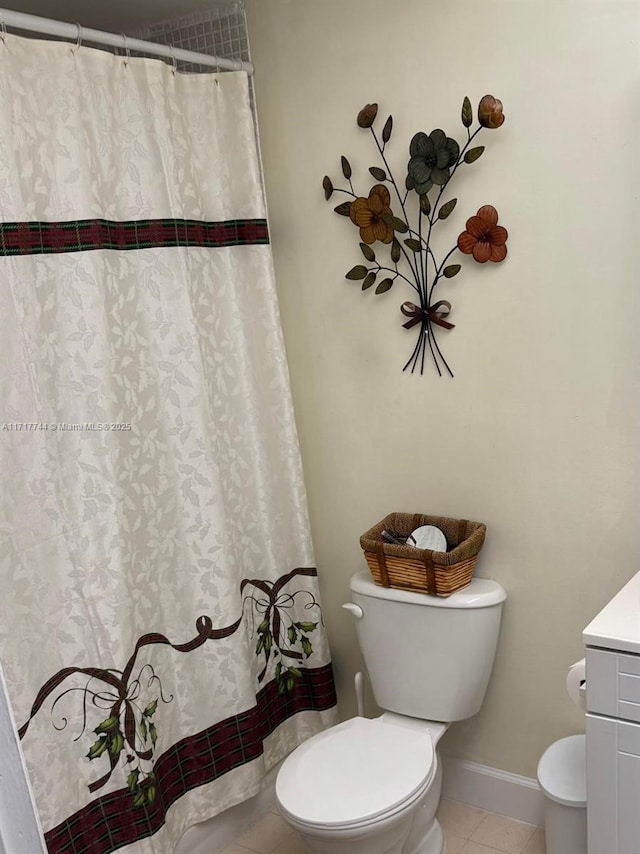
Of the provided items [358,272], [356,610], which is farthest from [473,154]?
[356,610]

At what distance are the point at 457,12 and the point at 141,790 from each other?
205 cm

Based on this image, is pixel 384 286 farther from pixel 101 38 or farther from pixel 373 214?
pixel 101 38

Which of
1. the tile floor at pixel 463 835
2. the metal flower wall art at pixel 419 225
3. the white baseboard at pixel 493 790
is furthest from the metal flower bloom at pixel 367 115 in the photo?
the tile floor at pixel 463 835

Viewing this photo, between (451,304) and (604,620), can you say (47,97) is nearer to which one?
(451,304)

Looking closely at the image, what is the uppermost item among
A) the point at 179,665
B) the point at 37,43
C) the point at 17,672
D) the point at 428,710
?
the point at 37,43

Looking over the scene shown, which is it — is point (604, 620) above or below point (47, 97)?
below

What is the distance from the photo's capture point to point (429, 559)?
6.98 feet

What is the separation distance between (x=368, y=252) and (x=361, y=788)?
1360mm

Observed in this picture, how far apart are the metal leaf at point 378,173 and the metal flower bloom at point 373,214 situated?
19mm

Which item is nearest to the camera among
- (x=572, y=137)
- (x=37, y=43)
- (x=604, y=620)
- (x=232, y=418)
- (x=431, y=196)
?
(x=604, y=620)

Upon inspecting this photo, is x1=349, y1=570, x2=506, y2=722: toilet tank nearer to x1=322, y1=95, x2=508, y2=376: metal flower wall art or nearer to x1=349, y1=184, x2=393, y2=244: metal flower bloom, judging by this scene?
x1=322, y1=95, x2=508, y2=376: metal flower wall art

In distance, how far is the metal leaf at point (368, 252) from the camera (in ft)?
7.48

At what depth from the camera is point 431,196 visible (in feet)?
7.06

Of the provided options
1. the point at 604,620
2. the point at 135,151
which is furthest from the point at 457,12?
the point at 604,620
